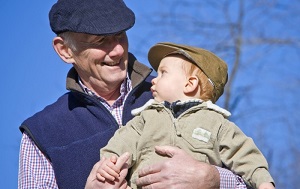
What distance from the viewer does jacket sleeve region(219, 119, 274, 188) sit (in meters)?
3.23

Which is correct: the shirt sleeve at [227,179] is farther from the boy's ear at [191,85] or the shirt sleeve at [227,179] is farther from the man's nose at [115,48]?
the man's nose at [115,48]

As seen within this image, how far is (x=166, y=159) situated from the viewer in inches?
125

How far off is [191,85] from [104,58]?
55 centimetres

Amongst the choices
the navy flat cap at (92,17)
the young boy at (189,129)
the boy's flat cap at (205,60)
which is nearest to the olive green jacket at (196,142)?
the young boy at (189,129)

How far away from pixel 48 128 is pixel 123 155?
77 cm

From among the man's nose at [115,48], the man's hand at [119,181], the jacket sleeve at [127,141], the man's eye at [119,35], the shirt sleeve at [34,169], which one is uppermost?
the man's eye at [119,35]

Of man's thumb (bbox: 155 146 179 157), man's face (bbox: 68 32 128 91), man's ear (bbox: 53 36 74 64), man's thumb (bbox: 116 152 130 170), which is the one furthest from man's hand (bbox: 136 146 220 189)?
man's ear (bbox: 53 36 74 64)

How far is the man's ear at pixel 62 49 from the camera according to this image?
3882mm

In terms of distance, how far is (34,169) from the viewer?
12.1 feet

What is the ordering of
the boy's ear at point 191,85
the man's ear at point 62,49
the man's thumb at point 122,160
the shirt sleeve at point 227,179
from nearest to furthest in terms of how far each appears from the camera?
the man's thumb at point 122,160, the shirt sleeve at point 227,179, the boy's ear at point 191,85, the man's ear at point 62,49

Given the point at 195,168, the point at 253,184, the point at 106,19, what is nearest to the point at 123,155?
the point at 195,168

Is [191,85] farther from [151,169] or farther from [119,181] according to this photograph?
[119,181]

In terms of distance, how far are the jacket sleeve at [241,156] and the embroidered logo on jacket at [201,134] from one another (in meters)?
0.07

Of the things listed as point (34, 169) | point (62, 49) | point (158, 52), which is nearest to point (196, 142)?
point (158, 52)
